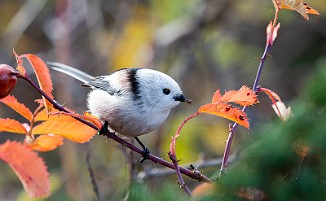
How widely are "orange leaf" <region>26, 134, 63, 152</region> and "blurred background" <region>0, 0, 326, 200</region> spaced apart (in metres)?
2.62

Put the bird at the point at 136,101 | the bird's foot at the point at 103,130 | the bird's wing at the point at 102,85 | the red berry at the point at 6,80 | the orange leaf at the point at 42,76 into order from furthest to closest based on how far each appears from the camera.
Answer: the bird's wing at the point at 102,85 → the bird at the point at 136,101 → the bird's foot at the point at 103,130 → the orange leaf at the point at 42,76 → the red berry at the point at 6,80

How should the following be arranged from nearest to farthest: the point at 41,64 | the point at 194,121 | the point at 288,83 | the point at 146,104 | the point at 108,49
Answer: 1. the point at 41,64
2. the point at 146,104
3. the point at 194,121
4. the point at 108,49
5. the point at 288,83

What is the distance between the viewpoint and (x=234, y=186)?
3.13 feet

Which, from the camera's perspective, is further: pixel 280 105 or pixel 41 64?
pixel 280 105

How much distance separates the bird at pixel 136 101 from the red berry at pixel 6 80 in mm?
1106

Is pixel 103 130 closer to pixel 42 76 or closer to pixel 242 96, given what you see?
pixel 42 76

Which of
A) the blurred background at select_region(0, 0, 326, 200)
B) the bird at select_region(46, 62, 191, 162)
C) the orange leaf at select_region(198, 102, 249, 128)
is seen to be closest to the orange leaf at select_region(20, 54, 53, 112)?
the orange leaf at select_region(198, 102, 249, 128)

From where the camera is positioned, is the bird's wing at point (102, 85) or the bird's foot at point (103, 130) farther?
the bird's wing at point (102, 85)

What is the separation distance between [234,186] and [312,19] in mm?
4918

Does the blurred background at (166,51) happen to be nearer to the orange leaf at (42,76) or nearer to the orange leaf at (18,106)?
the orange leaf at (18,106)

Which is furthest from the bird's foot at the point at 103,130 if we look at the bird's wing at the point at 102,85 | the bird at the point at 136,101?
the bird's wing at the point at 102,85

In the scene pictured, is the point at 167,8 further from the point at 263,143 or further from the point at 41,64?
the point at 263,143

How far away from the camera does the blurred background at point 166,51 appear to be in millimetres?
4922

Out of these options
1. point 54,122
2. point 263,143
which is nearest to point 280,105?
point 54,122
